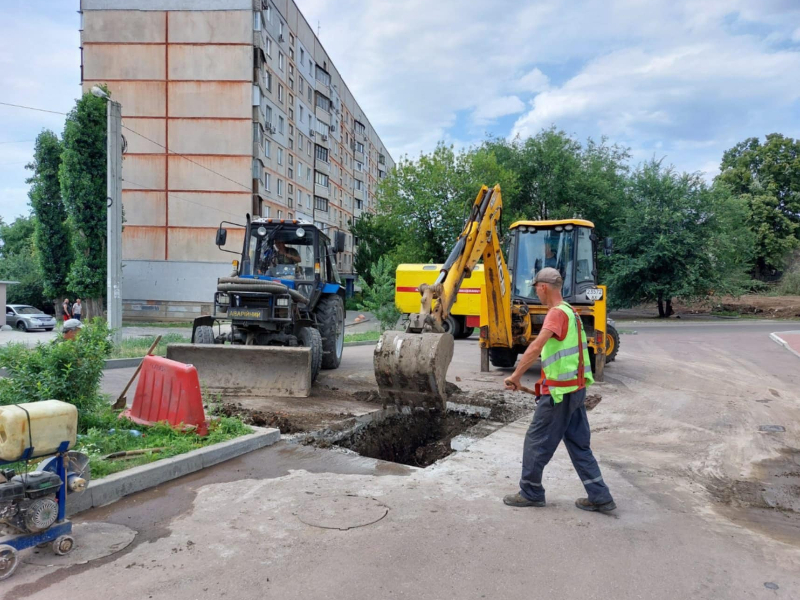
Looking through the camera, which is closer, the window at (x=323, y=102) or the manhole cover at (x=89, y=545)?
the manhole cover at (x=89, y=545)

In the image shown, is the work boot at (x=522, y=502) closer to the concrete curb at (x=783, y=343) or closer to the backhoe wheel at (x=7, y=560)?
the backhoe wheel at (x=7, y=560)

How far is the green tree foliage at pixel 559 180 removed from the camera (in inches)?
1415

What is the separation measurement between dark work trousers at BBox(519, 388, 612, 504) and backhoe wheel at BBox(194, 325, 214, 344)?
678cm

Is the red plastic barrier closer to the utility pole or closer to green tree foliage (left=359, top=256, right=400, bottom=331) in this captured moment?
the utility pole

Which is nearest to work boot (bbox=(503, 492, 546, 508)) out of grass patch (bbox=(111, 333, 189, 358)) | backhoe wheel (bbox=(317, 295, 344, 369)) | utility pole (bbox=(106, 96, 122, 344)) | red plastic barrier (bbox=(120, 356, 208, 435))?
red plastic barrier (bbox=(120, 356, 208, 435))

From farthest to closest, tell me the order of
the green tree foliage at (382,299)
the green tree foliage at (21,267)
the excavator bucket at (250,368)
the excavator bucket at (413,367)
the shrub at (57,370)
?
the green tree foliage at (21,267), the green tree foliage at (382,299), the excavator bucket at (250,368), the excavator bucket at (413,367), the shrub at (57,370)

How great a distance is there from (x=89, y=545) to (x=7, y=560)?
0.53 m

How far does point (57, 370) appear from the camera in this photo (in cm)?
562

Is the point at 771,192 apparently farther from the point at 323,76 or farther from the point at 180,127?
the point at 180,127

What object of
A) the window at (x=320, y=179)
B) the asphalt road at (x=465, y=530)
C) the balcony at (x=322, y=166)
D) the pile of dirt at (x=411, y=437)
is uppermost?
the balcony at (x=322, y=166)

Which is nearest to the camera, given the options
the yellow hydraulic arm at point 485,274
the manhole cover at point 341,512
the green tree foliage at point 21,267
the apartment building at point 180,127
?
the manhole cover at point 341,512

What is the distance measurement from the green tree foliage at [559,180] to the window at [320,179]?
50.1ft

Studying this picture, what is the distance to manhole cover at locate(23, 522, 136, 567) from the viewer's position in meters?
3.64

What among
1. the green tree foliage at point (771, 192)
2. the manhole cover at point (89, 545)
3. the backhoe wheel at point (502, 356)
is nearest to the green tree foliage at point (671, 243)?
the green tree foliage at point (771, 192)
